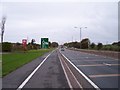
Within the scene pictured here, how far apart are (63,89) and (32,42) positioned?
440ft

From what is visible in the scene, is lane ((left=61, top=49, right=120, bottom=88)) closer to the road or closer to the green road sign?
the road

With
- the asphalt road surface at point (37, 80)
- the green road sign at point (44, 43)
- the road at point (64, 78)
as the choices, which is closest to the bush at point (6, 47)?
the green road sign at point (44, 43)

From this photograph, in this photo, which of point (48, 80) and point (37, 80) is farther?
point (37, 80)

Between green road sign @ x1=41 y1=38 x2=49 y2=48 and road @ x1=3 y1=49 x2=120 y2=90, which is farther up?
green road sign @ x1=41 y1=38 x2=49 y2=48

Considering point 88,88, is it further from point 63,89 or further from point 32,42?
point 32,42

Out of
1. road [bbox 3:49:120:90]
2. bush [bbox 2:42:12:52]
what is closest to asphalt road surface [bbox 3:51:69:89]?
road [bbox 3:49:120:90]

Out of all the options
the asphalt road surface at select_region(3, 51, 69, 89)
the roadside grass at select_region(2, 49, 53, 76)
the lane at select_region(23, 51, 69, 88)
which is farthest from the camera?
the roadside grass at select_region(2, 49, 53, 76)

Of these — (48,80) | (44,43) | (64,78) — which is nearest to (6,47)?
(44,43)

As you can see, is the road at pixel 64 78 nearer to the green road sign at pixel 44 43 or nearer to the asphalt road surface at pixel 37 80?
the asphalt road surface at pixel 37 80

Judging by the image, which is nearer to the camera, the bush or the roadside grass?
the roadside grass

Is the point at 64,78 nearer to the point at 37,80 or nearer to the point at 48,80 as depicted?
the point at 48,80

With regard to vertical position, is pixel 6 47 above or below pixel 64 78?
above

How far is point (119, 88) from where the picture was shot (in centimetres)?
1139

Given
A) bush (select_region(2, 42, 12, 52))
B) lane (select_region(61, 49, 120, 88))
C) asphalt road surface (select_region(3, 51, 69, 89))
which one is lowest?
asphalt road surface (select_region(3, 51, 69, 89))
